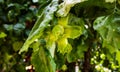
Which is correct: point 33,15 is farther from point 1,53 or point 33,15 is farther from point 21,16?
point 1,53

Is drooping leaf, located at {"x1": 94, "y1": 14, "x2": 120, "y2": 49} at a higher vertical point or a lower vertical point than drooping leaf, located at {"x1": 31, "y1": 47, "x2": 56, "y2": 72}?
higher

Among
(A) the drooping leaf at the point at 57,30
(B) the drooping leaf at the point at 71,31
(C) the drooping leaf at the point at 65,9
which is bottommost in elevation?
(B) the drooping leaf at the point at 71,31

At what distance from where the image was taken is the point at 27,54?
172 cm

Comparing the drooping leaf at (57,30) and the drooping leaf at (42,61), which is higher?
the drooping leaf at (57,30)

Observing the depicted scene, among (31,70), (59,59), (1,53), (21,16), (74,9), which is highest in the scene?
(74,9)

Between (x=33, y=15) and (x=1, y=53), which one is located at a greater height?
(x=33, y=15)

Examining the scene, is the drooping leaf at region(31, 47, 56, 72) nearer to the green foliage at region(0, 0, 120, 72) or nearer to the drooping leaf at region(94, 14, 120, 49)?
the green foliage at region(0, 0, 120, 72)

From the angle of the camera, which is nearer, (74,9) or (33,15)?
(74,9)

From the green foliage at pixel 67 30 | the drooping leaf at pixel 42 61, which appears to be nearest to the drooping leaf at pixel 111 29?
the green foliage at pixel 67 30

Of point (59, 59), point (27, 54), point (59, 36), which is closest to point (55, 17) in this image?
point (59, 36)

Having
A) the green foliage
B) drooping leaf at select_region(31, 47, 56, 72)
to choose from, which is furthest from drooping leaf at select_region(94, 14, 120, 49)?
drooping leaf at select_region(31, 47, 56, 72)

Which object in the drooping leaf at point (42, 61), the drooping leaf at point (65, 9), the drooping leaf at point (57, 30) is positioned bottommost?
A: the drooping leaf at point (42, 61)

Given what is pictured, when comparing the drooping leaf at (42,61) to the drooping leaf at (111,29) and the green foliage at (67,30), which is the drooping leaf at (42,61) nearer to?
the green foliage at (67,30)

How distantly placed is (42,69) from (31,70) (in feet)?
3.80
